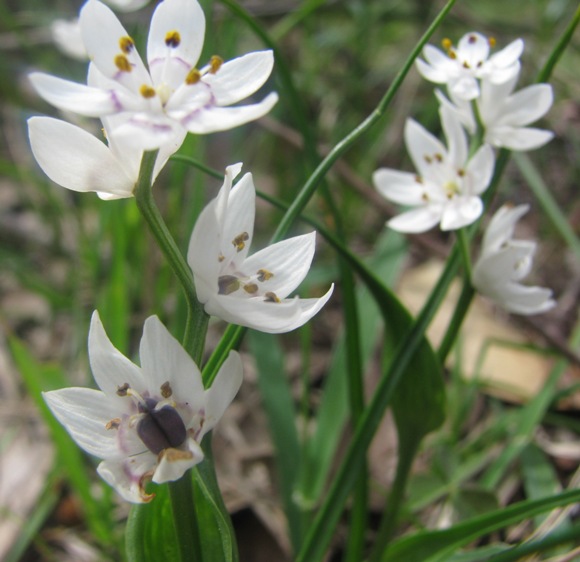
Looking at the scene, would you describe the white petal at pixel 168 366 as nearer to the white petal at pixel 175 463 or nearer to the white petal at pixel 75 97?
the white petal at pixel 175 463

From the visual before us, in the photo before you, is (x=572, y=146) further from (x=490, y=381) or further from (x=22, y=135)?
(x=22, y=135)

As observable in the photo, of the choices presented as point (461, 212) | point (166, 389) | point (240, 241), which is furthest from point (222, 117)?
point (461, 212)

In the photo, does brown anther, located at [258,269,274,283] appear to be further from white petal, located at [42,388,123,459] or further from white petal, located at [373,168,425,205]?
white petal, located at [373,168,425,205]

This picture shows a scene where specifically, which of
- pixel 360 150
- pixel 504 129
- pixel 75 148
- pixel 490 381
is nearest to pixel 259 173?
pixel 360 150

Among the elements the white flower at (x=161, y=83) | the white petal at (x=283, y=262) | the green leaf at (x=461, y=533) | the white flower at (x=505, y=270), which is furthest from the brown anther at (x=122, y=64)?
the green leaf at (x=461, y=533)

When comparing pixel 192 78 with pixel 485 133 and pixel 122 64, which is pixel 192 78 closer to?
pixel 122 64

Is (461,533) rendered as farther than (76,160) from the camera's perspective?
Yes
